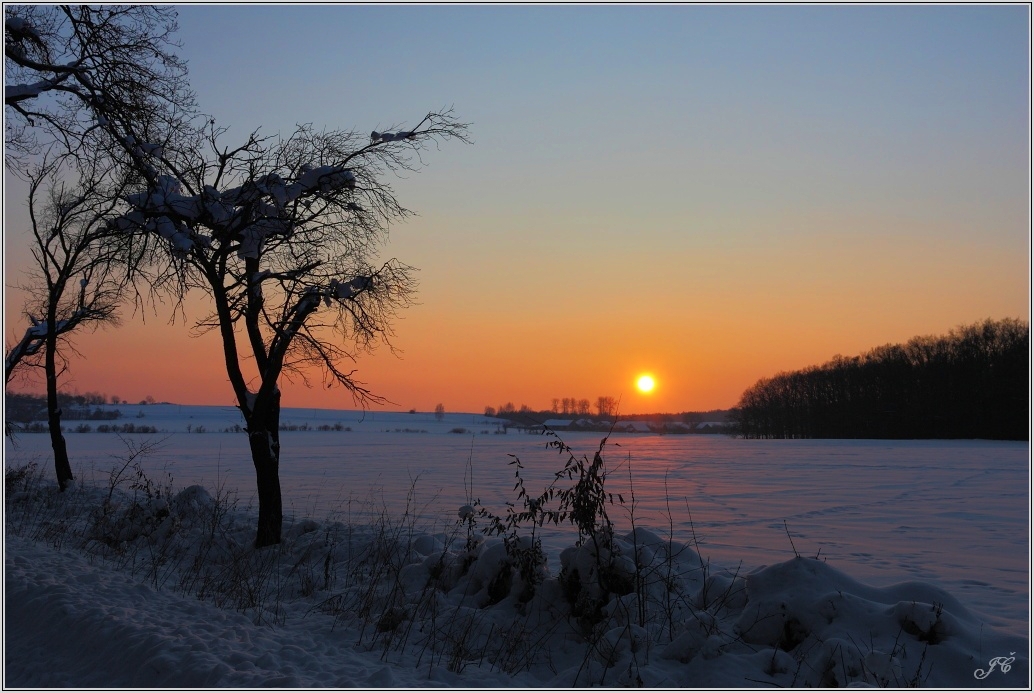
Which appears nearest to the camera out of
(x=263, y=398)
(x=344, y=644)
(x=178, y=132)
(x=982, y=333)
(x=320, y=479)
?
(x=344, y=644)

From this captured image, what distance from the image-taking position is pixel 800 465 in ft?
99.6

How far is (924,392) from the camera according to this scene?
7481 cm

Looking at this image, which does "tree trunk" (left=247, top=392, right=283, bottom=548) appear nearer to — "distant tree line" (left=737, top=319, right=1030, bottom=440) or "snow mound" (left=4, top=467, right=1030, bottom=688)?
"snow mound" (left=4, top=467, right=1030, bottom=688)

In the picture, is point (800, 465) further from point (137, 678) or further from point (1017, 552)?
point (137, 678)

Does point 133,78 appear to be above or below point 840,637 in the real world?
above

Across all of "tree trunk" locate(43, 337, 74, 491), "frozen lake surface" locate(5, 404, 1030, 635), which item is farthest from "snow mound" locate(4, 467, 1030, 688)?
"tree trunk" locate(43, 337, 74, 491)

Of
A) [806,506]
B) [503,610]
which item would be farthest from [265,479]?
[806,506]

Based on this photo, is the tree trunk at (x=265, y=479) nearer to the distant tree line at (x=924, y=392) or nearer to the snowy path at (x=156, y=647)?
the snowy path at (x=156, y=647)

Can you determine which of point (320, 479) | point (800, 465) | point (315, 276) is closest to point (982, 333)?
point (800, 465)

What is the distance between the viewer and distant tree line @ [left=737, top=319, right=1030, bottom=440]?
217ft

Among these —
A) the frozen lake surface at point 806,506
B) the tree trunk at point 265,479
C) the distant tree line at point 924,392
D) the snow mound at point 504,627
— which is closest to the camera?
the snow mound at point 504,627

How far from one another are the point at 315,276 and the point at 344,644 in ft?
21.0

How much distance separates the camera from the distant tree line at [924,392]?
66.0 meters

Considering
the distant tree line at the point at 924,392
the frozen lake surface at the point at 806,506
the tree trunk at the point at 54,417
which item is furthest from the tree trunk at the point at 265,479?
the distant tree line at the point at 924,392
